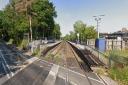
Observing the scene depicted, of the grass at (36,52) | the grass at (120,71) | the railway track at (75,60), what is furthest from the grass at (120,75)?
the grass at (36,52)

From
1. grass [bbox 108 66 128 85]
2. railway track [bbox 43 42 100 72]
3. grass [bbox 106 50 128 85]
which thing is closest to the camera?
grass [bbox 108 66 128 85]

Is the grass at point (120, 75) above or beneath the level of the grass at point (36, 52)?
above

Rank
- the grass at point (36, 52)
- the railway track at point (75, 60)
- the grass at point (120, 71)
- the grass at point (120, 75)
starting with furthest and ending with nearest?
the grass at point (36, 52) < the railway track at point (75, 60) < the grass at point (120, 71) < the grass at point (120, 75)

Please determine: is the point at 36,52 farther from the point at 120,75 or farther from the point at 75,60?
the point at 120,75

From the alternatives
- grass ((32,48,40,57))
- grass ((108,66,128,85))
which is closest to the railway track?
grass ((32,48,40,57))

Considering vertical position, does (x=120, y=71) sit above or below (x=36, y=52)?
above

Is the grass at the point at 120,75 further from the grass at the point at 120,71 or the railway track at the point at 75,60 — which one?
the railway track at the point at 75,60

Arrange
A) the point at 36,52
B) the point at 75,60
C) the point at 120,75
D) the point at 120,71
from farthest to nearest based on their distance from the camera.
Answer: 1. the point at 36,52
2. the point at 75,60
3. the point at 120,71
4. the point at 120,75

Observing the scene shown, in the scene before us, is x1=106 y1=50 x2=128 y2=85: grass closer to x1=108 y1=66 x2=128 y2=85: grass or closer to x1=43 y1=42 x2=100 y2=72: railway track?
x1=108 y1=66 x2=128 y2=85: grass

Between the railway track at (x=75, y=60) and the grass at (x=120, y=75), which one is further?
the railway track at (x=75, y=60)

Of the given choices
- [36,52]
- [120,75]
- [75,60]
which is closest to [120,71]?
[120,75]

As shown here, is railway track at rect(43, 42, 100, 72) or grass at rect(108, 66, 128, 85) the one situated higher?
grass at rect(108, 66, 128, 85)

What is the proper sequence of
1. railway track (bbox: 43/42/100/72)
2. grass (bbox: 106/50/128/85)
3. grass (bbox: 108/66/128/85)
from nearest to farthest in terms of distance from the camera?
grass (bbox: 108/66/128/85) → grass (bbox: 106/50/128/85) → railway track (bbox: 43/42/100/72)

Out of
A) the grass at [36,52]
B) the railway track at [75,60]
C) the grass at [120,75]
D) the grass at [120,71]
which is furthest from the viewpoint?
the grass at [36,52]
